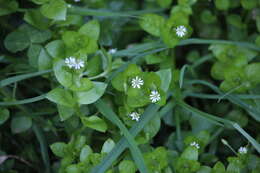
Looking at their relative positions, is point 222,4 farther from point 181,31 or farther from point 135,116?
point 135,116

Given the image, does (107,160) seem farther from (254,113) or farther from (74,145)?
(254,113)

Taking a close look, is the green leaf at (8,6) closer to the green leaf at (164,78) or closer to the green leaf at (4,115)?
the green leaf at (4,115)

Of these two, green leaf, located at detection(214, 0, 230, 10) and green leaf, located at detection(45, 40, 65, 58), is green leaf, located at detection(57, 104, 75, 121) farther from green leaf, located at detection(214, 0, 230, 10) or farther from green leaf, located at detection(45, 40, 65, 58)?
green leaf, located at detection(214, 0, 230, 10)

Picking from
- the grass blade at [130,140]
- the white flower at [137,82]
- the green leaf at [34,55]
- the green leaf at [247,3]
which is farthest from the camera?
the green leaf at [247,3]

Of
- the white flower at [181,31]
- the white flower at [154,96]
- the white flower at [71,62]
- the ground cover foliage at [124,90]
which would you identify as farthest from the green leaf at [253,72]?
the white flower at [71,62]

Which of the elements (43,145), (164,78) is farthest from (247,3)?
(43,145)

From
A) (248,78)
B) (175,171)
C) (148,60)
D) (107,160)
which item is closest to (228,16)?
(248,78)

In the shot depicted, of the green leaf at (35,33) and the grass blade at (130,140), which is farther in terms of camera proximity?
the green leaf at (35,33)
